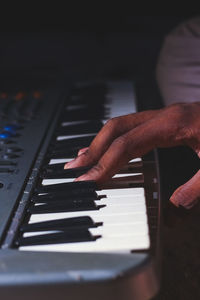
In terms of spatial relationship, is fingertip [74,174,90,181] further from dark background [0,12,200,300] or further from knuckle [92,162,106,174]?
dark background [0,12,200,300]

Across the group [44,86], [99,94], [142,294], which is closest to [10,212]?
[142,294]

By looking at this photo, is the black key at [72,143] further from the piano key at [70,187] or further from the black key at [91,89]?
the black key at [91,89]

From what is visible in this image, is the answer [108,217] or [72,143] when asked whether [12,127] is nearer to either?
[72,143]

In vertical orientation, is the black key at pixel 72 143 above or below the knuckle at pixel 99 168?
above

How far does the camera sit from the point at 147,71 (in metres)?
1.76

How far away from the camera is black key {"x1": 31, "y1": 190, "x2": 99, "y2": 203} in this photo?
2.28 ft

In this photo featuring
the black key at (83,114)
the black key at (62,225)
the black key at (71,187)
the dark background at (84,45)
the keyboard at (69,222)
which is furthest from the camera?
the dark background at (84,45)

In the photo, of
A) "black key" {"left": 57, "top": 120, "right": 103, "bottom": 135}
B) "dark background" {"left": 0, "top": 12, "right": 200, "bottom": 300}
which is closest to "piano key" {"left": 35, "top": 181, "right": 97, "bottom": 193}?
"black key" {"left": 57, "top": 120, "right": 103, "bottom": 135}

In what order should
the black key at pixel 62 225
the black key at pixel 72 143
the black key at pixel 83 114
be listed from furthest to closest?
the black key at pixel 83 114, the black key at pixel 72 143, the black key at pixel 62 225

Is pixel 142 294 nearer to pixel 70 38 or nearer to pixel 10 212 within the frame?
pixel 10 212

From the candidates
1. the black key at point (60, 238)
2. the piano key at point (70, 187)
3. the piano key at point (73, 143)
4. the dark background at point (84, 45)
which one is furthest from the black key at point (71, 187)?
the dark background at point (84, 45)

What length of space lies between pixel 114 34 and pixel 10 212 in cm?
122

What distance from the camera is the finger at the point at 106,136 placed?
81 cm

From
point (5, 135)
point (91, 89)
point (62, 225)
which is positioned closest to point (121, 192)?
point (62, 225)
